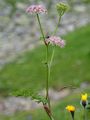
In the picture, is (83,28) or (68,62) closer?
(68,62)

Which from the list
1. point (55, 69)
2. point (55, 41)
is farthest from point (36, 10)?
point (55, 69)

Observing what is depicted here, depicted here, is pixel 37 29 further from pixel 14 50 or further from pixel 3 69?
pixel 3 69

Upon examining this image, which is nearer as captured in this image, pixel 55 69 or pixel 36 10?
pixel 36 10

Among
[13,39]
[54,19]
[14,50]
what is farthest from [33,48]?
[54,19]

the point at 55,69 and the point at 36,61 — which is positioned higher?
the point at 36,61

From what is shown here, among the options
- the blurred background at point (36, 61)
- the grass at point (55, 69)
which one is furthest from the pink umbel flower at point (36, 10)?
the grass at point (55, 69)

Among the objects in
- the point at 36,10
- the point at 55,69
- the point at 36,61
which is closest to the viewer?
the point at 36,10

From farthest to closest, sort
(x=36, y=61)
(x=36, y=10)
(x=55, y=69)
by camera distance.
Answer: (x=36, y=61), (x=55, y=69), (x=36, y=10)

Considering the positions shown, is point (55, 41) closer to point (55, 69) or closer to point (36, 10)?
point (36, 10)
